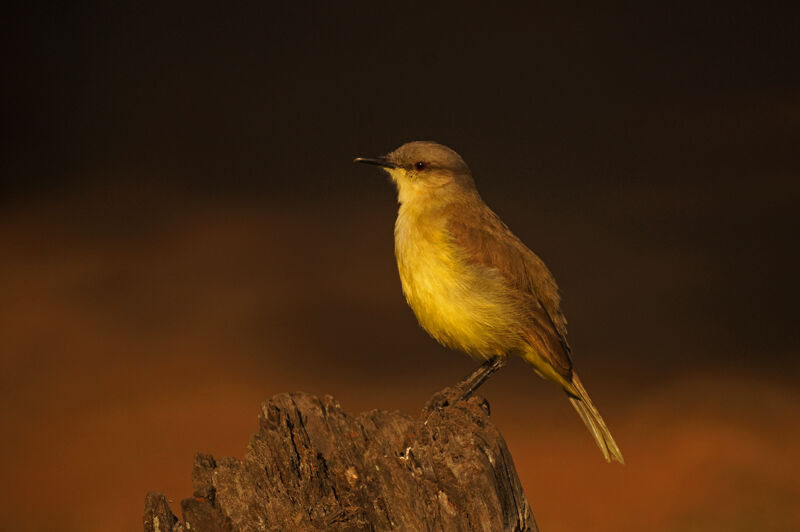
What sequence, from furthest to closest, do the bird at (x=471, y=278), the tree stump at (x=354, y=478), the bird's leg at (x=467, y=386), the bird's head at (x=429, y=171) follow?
the bird's head at (x=429, y=171) → the bird at (x=471, y=278) → the bird's leg at (x=467, y=386) → the tree stump at (x=354, y=478)

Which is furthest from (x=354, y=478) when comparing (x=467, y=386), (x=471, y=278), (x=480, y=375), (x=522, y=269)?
(x=522, y=269)

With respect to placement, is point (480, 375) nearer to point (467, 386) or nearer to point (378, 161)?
point (467, 386)

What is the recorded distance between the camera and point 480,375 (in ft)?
21.0

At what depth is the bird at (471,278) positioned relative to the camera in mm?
6176

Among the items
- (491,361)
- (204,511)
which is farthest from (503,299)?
(204,511)

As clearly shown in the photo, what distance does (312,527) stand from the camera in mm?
4609

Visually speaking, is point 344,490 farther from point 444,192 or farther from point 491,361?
point 444,192

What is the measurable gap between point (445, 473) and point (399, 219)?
104 inches

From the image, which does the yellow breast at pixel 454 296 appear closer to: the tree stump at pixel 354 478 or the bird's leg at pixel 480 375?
the bird's leg at pixel 480 375

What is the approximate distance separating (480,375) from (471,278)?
2.48ft

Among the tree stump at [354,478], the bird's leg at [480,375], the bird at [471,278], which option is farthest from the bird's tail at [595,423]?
the tree stump at [354,478]

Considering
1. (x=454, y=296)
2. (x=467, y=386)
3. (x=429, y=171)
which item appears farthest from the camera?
(x=429, y=171)

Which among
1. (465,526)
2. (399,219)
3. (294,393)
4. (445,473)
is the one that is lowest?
(465,526)

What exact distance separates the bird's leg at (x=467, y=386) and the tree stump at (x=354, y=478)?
2.71ft
